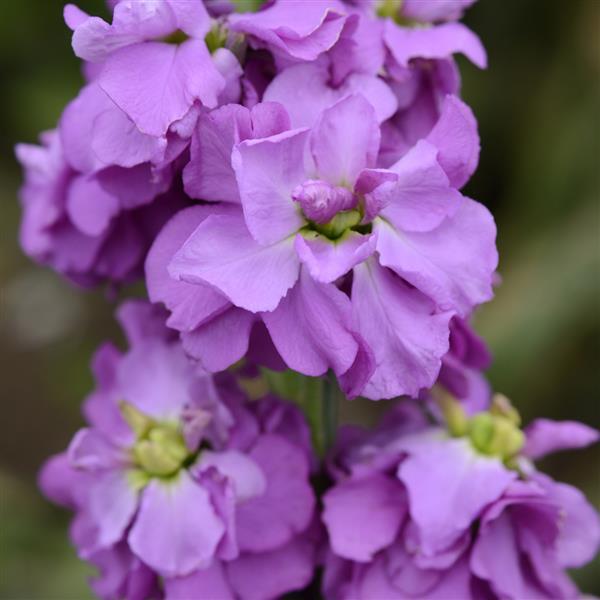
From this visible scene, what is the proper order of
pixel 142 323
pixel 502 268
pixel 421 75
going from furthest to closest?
pixel 502 268 < pixel 142 323 < pixel 421 75

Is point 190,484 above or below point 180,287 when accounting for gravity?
below

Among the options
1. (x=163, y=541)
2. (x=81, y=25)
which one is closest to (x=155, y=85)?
(x=81, y=25)

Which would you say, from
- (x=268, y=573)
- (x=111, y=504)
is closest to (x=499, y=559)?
(x=268, y=573)

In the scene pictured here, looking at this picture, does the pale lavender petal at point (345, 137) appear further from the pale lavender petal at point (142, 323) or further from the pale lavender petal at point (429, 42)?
the pale lavender petal at point (142, 323)

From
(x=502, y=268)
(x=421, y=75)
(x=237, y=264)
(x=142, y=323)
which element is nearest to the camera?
(x=237, y=264)

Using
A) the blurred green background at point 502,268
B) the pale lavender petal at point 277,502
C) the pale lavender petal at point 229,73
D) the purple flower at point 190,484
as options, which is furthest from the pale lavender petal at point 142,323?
the blurred green background at point 502,268

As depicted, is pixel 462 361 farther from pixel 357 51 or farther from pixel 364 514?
pixel 357 51

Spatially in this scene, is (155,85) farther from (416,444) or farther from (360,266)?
(416,444)
